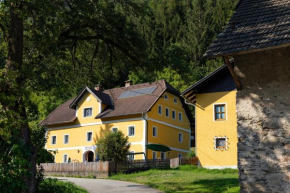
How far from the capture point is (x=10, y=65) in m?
12.3

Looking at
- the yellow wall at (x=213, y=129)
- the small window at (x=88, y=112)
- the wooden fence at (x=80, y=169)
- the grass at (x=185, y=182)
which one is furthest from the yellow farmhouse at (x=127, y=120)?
the grass at (x=185, y=182)

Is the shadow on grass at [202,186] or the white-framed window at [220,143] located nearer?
the shadow on grass at [202,186]

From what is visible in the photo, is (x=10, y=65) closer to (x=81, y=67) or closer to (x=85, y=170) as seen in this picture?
(x=81, y=67)

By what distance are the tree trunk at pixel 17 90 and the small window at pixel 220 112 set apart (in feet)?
56.0

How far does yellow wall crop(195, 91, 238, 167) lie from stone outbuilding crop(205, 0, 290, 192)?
15.8 m

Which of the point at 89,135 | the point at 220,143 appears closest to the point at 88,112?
the point at 89,135

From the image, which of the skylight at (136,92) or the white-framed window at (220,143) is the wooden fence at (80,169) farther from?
the skylight at (136,92)

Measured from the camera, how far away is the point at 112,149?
2872cm

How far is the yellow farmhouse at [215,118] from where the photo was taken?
1052 inches

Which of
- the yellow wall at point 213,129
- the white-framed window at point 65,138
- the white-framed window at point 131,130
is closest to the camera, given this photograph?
the yellow wall at point 213,129

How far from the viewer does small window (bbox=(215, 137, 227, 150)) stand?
88.2ft

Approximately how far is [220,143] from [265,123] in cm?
1664

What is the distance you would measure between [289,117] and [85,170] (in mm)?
19522

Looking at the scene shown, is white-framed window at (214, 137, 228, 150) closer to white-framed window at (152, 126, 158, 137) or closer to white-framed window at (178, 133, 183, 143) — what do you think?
white-framed window at (152, 126, 158, 137)
